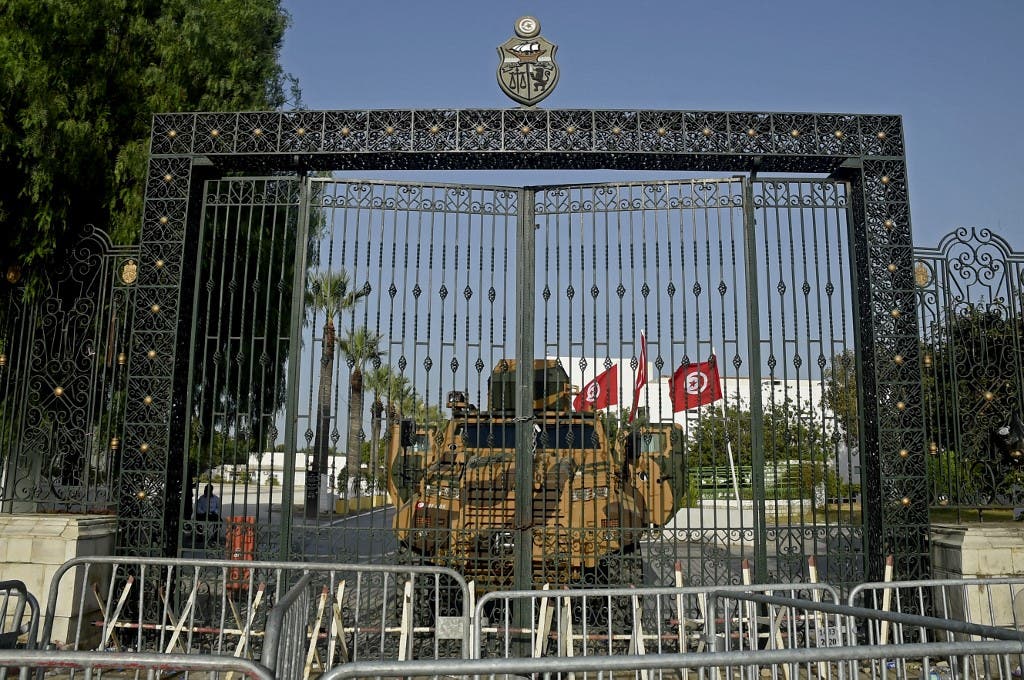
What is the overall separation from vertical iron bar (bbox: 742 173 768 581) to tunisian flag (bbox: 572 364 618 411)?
1.37 meters

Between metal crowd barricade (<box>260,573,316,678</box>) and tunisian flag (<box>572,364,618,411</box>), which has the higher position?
tunisian flag (<box>572,364,618,411</box>)

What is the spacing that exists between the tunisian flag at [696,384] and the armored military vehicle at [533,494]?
34 cm

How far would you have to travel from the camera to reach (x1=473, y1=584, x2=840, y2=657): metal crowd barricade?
5.03 meters

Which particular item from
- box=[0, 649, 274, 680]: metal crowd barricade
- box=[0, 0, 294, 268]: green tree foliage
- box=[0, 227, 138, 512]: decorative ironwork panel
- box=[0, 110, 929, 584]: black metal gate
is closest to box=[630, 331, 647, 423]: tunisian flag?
box=[0, 110, 929, 584]: black metal gate

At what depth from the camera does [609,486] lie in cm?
770

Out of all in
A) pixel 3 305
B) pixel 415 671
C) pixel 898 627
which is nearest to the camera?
pixel 415 671

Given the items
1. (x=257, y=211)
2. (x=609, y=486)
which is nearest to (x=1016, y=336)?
(x=609, y=486)

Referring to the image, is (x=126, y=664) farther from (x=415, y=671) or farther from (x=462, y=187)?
(x=462, y=187)

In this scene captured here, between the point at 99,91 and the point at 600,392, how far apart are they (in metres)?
7.94

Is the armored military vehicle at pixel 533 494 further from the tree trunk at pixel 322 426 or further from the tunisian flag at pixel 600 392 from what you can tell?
the tree trunk at pixel 322 426

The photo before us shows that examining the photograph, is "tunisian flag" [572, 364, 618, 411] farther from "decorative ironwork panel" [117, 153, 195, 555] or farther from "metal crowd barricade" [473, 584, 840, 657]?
"decorative ironwork panel" [117, 153, 195, 555]

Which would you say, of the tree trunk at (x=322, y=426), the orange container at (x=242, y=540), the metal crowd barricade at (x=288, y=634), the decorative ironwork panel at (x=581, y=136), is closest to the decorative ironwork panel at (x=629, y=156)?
the decorative ironwork panel at (x=581, y=136)

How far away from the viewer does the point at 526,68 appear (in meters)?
8.08

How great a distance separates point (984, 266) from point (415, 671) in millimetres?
7544
